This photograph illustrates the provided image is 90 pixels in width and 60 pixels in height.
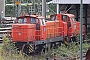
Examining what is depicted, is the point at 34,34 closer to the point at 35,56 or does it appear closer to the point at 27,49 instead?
the point at 27,49

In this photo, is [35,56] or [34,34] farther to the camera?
[34,34]

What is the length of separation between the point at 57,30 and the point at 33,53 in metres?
3.50

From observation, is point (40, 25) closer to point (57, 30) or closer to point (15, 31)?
point (15, 31)

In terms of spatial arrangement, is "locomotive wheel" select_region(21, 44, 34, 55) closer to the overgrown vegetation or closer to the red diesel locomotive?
the red diesel locomotive

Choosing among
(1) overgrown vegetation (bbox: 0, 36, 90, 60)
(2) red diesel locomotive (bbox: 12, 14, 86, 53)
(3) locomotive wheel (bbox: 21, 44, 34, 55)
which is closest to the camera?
(1) overgrown vegetation (bbox: 0, 36, 90, 60)

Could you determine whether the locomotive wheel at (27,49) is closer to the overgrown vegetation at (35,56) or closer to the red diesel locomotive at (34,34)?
the red diesel locomotive at (34,34)

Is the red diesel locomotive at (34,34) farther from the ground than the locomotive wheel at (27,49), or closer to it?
farther from the ground

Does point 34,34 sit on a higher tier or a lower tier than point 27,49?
higher

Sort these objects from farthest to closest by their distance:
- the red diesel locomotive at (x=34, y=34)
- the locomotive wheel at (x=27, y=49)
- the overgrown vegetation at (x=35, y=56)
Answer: the red diesel locomotive at (x=34, y=34), the locomotive wheel at (x=27, y=49), the overgrown vegetation at (x=35, y=56)

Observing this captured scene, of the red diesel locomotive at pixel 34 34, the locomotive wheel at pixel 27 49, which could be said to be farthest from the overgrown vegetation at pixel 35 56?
the red diesel locomotive at pixel 34 34

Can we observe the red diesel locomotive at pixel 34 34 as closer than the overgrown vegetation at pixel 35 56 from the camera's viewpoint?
No

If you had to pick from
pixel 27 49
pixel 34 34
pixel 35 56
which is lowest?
pixel 35 56

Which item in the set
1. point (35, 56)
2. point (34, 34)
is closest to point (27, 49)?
point (35, 56)

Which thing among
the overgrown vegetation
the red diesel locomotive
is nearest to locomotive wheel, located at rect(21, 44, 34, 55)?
the red diesel locomotive
